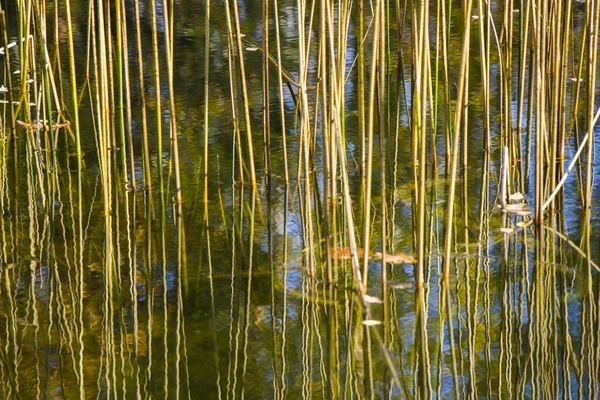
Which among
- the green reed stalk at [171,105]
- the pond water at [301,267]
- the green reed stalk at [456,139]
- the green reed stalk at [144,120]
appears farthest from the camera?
the green reed stalk at [144,120]

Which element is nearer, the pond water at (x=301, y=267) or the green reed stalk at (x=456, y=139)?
the green reed stalk at (x=456, y=139)

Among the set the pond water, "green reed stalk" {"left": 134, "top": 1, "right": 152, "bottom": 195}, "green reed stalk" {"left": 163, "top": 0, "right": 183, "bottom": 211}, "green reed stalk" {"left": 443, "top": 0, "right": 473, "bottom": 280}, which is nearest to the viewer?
"green reed stalk" {"left": 443, "top": 0, "right": 473, "bottom": 280}

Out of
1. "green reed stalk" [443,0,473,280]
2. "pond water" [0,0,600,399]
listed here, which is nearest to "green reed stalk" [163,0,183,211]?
"pond water" [0,0,600,399]

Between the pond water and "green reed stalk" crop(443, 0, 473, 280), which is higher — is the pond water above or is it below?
below

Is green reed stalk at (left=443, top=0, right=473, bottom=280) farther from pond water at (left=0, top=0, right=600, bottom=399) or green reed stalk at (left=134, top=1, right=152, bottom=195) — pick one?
green reed stalk at (left=134, top=1, right=152, bottom=195)

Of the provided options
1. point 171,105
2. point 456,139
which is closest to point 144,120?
point 171,105

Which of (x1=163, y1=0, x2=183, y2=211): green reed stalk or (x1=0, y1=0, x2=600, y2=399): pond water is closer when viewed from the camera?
(x1=0, y1=0, x2=600, y2=399): pond water

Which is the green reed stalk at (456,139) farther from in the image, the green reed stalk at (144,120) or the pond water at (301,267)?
the green reed stalk at (144,120)

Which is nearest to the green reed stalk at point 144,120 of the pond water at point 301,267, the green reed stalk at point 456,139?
the pond water at point 301,267

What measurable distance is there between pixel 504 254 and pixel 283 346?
746mm

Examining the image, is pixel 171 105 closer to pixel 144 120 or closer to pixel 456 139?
pixel 144 120

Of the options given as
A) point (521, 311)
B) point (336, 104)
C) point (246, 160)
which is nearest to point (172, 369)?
point (336, 104)

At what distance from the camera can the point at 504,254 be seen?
Answer: 7.36ft

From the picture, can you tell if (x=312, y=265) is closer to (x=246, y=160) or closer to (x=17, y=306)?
(x=17, y=306)
